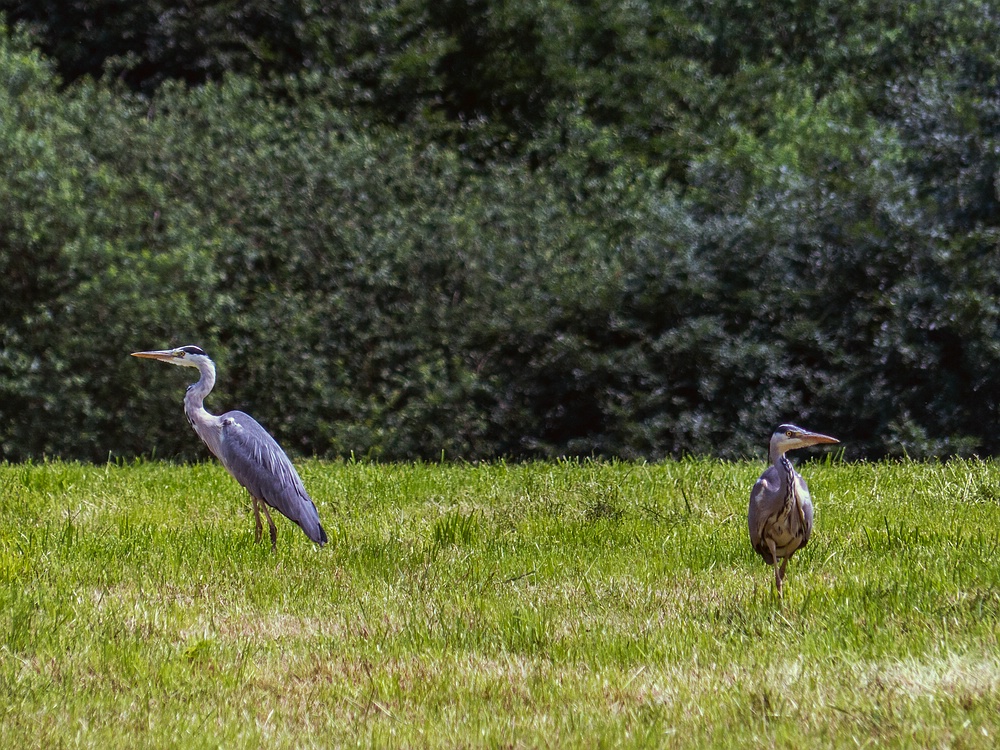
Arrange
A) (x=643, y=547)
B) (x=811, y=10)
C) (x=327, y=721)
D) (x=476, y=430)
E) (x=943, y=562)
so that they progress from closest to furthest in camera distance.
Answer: (x=327, y=721) < (x=943, y=562) < (x=643, y=547) < (x=476, y=430) < (x=811, y=10)

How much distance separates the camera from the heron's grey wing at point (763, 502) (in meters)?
5.70

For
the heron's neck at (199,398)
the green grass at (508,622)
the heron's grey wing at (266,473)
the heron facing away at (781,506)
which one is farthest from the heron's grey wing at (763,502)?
the heron's neck at (199,398)

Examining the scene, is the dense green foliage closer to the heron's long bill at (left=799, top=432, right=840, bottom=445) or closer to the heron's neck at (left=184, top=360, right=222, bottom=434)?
the heron's neck at (left=184, top=360, right=222, bottom=434)

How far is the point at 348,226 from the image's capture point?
16141 millimetres

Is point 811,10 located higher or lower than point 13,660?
higher

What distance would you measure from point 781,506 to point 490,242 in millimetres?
11025

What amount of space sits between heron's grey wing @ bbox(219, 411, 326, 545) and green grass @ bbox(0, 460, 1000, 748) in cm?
24

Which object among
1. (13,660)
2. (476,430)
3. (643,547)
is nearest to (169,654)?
(13,660)

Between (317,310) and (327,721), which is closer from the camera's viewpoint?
(327,721)

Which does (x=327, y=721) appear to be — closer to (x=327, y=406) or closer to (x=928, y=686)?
(x=928, y=686)

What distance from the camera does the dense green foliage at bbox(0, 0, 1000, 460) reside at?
45.8 feet

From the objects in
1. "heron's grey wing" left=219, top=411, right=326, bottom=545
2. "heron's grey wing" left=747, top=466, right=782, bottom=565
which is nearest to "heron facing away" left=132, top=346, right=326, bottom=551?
"heron's grey wing" left=219, top=411, right=326, bottom=545

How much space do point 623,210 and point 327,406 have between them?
523 centimetres

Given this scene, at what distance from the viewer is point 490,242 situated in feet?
53.6
